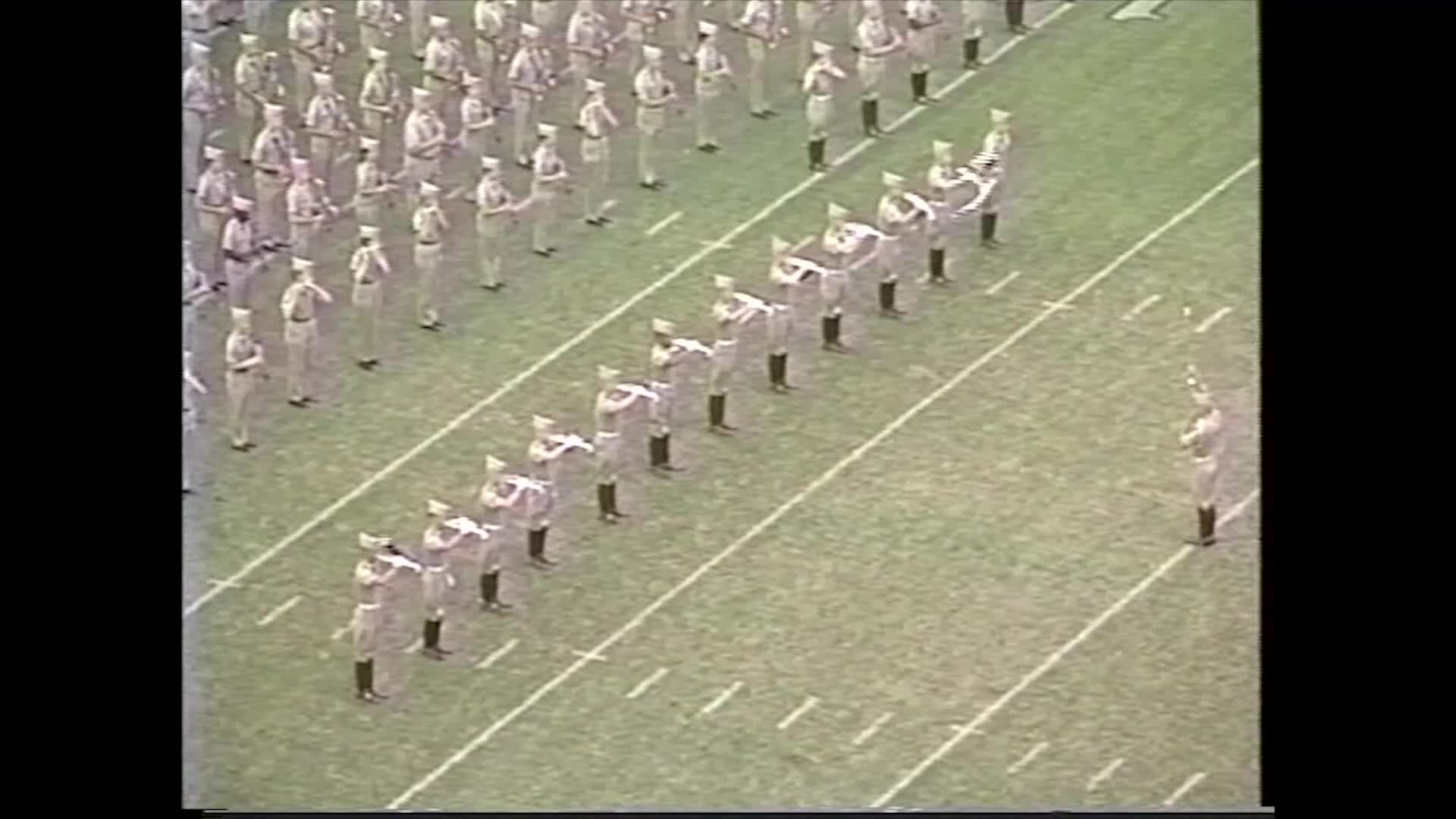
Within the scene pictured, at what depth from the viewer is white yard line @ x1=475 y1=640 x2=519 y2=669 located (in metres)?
15.0

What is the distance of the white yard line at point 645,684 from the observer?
1495 centimetres

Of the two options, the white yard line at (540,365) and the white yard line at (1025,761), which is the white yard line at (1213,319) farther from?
the white yard line at (1025,761)

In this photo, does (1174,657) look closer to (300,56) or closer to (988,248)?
(988,248)

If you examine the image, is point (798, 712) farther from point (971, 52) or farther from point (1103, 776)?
point (971, 52)

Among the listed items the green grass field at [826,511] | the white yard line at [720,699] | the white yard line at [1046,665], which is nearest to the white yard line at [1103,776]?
the green grass field at [826,511]

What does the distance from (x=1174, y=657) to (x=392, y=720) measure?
199 centimetres

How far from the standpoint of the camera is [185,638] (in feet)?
49.6

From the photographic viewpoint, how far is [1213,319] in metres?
15.8

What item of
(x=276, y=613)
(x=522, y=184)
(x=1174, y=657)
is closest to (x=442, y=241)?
(x=522, y=184)

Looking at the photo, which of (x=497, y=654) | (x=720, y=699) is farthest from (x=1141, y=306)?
(x=497, y=654)

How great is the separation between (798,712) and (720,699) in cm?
20

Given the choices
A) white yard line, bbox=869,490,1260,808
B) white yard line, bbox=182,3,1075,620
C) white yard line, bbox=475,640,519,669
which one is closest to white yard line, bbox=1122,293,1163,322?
white yard line, bbox=869,490,1260,808

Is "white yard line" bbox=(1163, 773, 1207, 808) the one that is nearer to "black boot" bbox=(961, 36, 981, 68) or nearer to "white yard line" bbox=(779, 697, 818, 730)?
"white yard line" bbox=(779, 697, 818, 730)

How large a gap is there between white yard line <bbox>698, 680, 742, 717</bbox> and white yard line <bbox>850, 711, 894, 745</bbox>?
1.14 feet
